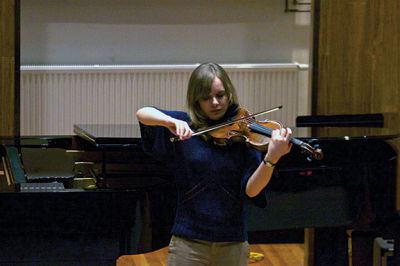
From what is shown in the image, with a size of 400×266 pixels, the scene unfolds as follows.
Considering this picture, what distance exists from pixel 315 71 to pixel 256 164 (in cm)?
256

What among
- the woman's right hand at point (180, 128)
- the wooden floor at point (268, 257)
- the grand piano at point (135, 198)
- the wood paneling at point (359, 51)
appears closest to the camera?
the woman's right hand at point (180, 128)

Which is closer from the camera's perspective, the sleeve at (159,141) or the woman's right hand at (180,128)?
the woman's right hand at (180,128)

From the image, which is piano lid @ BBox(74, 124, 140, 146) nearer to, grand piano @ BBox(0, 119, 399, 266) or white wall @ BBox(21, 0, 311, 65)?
grand piano @ BBox(0, 119, 399, 266)

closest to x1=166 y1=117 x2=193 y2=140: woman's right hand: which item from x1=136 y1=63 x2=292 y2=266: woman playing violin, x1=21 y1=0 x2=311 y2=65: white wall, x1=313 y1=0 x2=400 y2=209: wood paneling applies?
x1=136 y1=63 x2=292 y2=266: woman playing violin

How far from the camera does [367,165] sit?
3.82 metres

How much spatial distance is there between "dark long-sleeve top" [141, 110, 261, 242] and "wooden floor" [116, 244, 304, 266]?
2535mm

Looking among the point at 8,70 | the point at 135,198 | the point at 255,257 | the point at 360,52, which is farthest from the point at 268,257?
the point at 135,198

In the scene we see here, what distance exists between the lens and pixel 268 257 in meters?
5.16

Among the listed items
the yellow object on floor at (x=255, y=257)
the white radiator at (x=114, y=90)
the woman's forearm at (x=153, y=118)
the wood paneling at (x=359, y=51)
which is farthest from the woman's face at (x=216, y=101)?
the white radiator at (x=114, y=90)

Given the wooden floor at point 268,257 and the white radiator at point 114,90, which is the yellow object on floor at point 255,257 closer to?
the wooden floor at point 268,257

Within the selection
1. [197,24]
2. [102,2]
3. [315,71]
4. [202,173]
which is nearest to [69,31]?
[102,2]

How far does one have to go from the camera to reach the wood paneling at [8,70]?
506 cm

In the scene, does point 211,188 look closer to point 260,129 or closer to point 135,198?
point 260,129

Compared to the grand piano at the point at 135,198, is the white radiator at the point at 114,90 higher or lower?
higher
